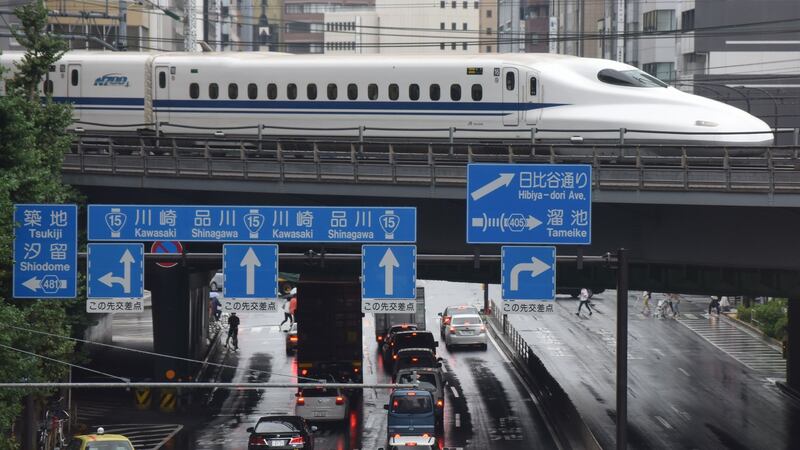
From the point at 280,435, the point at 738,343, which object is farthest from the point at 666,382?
the point at 280,435

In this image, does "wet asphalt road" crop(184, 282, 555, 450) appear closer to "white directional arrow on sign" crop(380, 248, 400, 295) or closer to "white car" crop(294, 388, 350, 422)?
"white car" crop(294, 388, 350, 422)

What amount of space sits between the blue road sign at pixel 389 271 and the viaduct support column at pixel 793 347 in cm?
2742

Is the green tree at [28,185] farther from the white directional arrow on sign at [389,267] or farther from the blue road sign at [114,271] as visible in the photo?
the white directional arrow on sign at [389,267]

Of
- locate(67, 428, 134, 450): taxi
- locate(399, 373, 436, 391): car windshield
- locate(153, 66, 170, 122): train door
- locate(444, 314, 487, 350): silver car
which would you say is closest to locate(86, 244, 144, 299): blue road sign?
locate(67, 428, 134, 450): taxi

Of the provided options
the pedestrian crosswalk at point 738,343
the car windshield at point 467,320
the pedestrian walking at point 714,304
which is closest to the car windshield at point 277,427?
the pedestrian crosswalk at point 738,343

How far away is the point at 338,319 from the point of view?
5019 centimetres

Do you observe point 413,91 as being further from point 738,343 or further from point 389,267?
point 738,343

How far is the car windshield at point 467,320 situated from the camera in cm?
6562

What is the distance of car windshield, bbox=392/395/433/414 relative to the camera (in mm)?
39969

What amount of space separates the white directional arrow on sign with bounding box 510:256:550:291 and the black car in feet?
34.9

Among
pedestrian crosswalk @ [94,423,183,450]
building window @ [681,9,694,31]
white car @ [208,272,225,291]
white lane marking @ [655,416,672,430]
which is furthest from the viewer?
building window @ [681,9,694,31]

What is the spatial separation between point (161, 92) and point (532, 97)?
Answer: 1215cm

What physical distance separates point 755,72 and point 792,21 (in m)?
4.26

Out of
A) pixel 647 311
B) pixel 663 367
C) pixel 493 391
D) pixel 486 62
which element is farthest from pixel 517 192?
pixel 647 311
